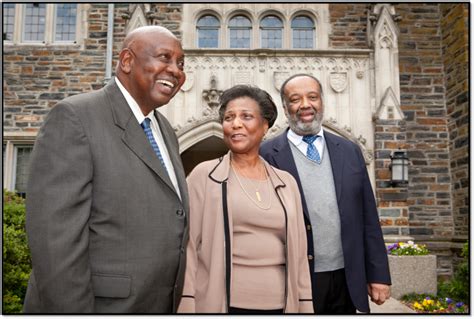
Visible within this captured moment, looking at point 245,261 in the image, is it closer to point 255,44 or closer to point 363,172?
point 363,172

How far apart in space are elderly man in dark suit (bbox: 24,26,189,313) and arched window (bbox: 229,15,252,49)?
751 cm

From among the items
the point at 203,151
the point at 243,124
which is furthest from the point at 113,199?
the point at 203,151

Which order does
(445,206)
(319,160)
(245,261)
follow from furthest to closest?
(445,206) → (319,160) → (245,261)

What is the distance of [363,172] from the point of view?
2.63 meters

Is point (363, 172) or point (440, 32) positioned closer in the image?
point (363, 172)

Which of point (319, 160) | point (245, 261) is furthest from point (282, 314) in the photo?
point (319, 160)

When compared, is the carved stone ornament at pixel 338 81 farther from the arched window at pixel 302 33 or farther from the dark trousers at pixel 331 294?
the dark trousers at pixel 331 294

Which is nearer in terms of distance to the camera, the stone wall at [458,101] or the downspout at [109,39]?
the stone wall at [458,101]

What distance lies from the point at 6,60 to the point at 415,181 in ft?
27.9

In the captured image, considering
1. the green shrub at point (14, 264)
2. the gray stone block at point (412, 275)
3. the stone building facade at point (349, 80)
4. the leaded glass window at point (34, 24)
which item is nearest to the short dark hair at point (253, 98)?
the green shrub at point (14, 264)

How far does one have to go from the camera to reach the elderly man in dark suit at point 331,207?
2404 millimetres

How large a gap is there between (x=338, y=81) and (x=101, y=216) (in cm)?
676

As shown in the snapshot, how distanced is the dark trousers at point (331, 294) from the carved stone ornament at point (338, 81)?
5734 millimetres

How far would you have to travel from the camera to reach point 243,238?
1.94 m
